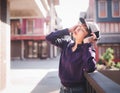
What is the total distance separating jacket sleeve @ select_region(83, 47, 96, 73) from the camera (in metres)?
2.34

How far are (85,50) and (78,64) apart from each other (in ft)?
0.51

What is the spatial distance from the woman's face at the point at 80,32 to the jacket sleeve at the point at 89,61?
0.17m

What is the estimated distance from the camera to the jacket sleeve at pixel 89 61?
7.67 feet

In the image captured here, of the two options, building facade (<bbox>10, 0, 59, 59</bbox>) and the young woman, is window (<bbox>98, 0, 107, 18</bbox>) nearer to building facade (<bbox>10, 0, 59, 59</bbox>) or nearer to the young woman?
building facade (<bbox>10, 0, 59, 59</bbox>)

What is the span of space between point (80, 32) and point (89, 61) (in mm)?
322

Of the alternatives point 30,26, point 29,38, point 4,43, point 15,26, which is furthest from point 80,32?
point 15,26

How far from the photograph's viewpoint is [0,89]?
9180mm

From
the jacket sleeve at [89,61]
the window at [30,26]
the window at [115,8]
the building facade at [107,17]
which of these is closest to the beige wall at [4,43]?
the jacket sleeve at [89,61]

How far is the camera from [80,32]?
252 centimetres

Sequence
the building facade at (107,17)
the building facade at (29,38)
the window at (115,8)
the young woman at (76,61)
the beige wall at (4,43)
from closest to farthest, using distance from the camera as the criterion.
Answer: the young woman at (76,61), the beige wall at (4,43), the building facade at (107,17), the window at (115,8), the building facade at (29,38)

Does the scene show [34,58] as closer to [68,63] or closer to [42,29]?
[42,29]

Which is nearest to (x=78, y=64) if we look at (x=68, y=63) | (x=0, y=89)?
(x=68, y=63)

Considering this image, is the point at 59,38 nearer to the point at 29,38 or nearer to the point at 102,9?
the point at 102,9

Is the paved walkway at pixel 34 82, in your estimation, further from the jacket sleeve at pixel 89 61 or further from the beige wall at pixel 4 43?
the jacket sleeve at pixel 89 61
